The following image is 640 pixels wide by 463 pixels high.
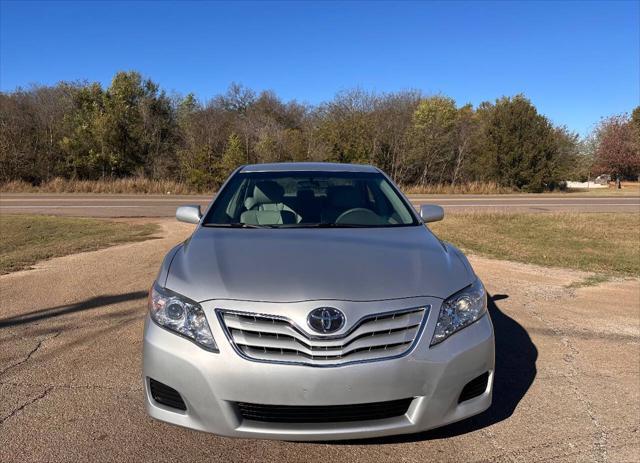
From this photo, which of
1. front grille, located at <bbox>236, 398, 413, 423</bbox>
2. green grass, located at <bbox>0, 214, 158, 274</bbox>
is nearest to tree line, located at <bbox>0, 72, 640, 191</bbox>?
green grass, located at <bbox>0, 214, 158, 274</bbox>

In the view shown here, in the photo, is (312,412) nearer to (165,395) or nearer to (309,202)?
(165,395)

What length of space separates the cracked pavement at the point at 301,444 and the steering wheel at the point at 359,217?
155 centimetres

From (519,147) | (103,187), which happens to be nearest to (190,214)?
(103,187)

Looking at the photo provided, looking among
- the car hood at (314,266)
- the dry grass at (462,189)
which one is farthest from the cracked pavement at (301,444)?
the dry grass at (462,189)

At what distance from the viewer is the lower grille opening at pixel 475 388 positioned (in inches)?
101

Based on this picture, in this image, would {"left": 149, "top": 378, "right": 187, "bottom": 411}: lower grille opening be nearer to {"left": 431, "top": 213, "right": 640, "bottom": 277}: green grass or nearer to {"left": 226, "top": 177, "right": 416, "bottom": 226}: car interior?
{"left": 226, "top": 177, "right": 416, "bottom": 226}: car interior

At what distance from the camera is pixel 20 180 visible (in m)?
29.3

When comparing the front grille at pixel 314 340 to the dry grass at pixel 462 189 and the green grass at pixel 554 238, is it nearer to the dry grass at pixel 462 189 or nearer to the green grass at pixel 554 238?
the green grass at pixel 554 238

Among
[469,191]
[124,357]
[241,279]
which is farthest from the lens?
[469,191]

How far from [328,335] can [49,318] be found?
3.94 metres

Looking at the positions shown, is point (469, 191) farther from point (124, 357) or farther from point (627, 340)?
point (124, 357)

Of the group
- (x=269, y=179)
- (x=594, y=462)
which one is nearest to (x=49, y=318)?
(x=269, y=179)

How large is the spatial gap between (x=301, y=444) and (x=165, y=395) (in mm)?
870

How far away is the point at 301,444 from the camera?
2.89m
